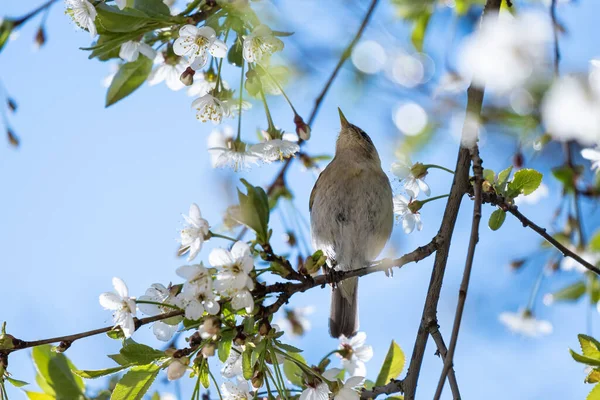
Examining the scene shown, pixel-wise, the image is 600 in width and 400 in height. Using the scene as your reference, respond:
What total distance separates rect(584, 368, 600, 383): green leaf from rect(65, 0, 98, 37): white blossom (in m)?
2.30

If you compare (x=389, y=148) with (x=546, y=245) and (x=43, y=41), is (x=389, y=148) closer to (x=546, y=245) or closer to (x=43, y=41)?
(x=546, y=245)

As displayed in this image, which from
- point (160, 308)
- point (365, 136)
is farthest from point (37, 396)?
point (365, 136)

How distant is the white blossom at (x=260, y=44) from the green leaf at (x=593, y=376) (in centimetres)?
174

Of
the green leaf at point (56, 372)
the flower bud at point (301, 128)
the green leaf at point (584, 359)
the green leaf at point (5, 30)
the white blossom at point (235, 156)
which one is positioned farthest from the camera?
the green leaf at point (5, 30)

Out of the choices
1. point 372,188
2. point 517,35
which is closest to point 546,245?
point 372,188

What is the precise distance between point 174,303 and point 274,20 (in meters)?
1.46

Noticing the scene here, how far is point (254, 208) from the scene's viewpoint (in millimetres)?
2297

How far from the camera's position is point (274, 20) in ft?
10.7

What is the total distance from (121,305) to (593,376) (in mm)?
1749

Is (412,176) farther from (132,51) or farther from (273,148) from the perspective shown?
(132,51)

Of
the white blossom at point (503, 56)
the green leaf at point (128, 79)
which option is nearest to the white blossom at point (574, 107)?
the white blossom at point (503, 56)

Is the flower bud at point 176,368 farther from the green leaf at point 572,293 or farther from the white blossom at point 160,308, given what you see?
the green leaf at point 572,293

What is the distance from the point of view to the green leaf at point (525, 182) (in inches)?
114

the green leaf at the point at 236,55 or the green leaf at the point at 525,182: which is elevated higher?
the green leaf at the point at 236,55
